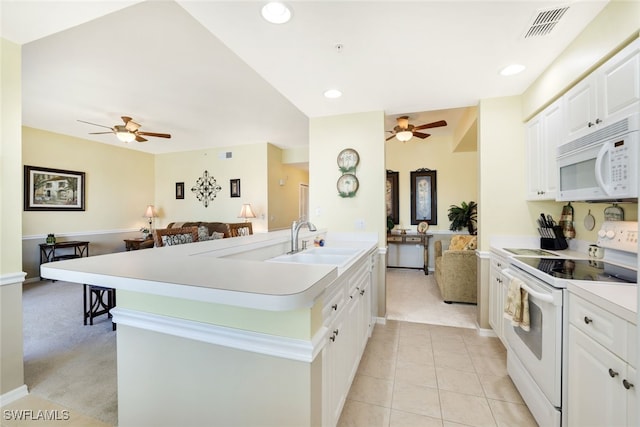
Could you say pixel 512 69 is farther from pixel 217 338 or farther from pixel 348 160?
pixel 217 338

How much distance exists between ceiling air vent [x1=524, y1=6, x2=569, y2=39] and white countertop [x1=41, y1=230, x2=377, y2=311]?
200cm

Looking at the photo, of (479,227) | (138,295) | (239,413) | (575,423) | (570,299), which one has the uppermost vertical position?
(479,227)

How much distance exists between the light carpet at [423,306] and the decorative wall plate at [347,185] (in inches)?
63.6

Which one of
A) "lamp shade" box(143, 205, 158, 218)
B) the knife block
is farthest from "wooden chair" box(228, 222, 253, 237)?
the knife block

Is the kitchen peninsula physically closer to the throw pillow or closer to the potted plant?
the throw pillow

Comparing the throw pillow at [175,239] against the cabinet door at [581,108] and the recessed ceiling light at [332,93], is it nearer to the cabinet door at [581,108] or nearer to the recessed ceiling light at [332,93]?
the recessed ceiling light at [332,93]

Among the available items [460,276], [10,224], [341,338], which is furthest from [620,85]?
[10,224]

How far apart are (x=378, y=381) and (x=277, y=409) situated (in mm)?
1374

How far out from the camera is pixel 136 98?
3.65 metres

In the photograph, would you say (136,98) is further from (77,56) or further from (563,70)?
(563,70)

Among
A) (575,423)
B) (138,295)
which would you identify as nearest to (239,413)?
(138,295)

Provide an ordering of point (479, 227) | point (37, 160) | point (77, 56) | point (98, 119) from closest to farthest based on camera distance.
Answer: point (77, 56) → point (479, 227) → point (98, 119) → point (37, 160)

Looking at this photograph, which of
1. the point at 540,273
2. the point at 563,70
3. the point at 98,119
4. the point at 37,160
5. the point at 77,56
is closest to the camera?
the point at 540,273

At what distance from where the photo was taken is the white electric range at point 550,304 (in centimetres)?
145
